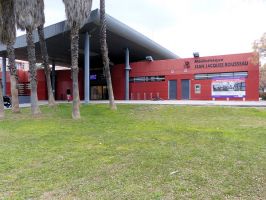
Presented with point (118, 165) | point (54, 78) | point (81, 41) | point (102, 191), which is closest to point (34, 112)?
point (118, 165)

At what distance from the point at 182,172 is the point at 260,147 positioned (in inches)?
126

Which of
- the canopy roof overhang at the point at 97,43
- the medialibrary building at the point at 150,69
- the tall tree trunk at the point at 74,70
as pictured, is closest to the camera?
the tall tree trunk at the point at 74,70

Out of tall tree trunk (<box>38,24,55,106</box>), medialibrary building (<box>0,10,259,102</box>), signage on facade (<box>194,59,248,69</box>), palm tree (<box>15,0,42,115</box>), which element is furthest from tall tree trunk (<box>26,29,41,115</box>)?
signage on facade (<box>194,59,248,69</box>)

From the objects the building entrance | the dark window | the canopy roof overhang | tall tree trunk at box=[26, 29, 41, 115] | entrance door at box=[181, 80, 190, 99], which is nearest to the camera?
tall tree trunk at box=[26, 29, 41, 115]

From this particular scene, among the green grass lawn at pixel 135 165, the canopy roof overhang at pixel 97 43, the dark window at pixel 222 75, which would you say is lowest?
the green grass lawn at pixel 135 165

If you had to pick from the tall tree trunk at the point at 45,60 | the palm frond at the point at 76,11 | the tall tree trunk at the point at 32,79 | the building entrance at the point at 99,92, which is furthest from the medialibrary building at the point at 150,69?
the palm frond at the point at 76,11

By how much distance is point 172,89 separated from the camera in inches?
1571

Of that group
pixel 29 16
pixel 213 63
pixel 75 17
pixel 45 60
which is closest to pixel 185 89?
pixel 213 63

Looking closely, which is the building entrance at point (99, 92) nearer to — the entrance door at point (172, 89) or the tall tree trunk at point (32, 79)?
the entrance door at point (172, 89)

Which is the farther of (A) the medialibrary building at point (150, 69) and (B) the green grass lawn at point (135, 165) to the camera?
(A) the medialibrary building at point (150, 69)

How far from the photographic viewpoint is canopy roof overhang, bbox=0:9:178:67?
28922 mm

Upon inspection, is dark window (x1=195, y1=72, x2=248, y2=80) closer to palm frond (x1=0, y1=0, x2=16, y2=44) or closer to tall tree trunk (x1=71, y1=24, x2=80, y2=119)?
tall tree trunk (x1=71, y1=24, x2=80, y2=119)

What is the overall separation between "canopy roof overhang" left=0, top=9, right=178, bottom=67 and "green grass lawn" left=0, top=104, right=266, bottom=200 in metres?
14.7

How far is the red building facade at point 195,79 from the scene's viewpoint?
114ft
